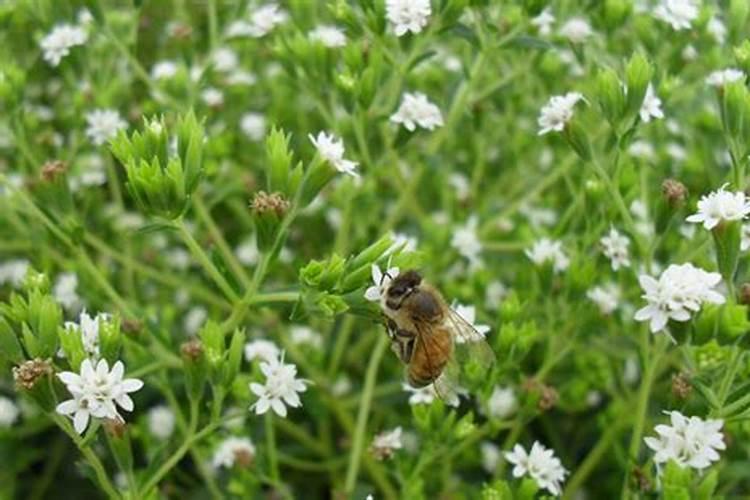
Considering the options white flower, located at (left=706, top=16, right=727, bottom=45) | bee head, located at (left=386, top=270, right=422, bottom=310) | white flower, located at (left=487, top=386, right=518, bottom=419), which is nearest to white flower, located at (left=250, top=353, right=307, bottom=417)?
bee head, located at (left=386, top=270, right=422, bottom=310)

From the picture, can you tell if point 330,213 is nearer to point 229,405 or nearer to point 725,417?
point 229,405

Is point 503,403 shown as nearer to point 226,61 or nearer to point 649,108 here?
point 649,108

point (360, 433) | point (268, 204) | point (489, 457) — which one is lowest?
point (489, 457)

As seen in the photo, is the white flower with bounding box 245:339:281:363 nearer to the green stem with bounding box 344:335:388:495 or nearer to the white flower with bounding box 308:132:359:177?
the green stem with bounding box 344:335:388:495

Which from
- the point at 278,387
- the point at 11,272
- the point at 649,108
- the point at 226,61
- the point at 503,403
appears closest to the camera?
the point at 278,387

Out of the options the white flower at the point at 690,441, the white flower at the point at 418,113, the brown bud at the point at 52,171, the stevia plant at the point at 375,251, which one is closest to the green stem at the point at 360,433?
the stevia plant at the point at 375,251

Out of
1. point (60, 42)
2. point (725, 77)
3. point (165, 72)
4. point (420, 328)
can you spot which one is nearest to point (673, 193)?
point (725, 77)
